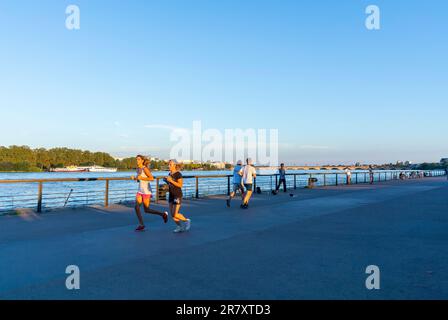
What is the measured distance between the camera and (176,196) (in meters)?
8.75

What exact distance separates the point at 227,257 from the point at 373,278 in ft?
7.32

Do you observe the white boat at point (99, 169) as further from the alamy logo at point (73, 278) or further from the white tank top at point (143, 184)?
the alamy logo at point (73, 278)

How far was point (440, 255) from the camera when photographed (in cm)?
627

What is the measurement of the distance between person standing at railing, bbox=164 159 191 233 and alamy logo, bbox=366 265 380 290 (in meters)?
4.37

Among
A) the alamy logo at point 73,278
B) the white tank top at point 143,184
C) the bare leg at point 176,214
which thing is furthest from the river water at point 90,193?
the alamy logo at point 73,278

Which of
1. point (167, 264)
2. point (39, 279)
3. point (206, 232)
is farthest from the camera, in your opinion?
point (206, 232)

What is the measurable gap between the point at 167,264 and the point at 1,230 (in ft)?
17.2

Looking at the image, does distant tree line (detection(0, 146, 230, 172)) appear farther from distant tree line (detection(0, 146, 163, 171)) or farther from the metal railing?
the metal railing

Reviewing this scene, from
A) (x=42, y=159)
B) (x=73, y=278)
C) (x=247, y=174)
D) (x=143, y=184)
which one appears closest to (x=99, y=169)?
(x=42, y=159)

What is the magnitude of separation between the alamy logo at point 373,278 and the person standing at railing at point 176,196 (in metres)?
4.37

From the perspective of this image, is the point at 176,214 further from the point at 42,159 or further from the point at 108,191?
the point at 42,159

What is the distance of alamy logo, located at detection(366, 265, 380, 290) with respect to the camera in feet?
14.9
